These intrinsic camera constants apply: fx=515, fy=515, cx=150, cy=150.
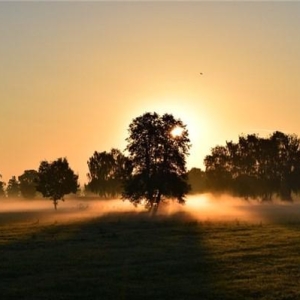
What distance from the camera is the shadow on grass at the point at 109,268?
63.8 feet

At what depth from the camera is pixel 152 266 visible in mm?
24719

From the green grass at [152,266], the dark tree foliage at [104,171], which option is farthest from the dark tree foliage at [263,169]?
the green grass at [152,266]

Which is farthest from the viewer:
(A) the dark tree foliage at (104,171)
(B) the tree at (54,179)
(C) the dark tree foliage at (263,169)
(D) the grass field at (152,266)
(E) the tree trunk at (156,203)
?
(A) the dark tree foliage at (104,171)

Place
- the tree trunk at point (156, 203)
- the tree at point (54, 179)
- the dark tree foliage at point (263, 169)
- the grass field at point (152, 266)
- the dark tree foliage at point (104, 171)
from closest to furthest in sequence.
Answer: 1. the grass field at point (152, 266)
2. the tree trunk at point (156, 203)
3. the tree at point (54, 179)
4. the dark tree foliage at point (263, 169)
5. the dark tree foliage at point (104, 171)

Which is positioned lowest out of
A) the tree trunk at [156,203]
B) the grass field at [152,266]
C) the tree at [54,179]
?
the grass field at [152,266]

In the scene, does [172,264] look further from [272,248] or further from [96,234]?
[96,234]

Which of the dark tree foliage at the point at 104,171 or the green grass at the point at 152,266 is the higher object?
the dark tree foliage at the point at 104,171

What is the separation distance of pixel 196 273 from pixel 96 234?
63.2ft

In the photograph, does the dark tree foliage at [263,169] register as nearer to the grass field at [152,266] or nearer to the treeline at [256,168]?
the treeline at [256,168]

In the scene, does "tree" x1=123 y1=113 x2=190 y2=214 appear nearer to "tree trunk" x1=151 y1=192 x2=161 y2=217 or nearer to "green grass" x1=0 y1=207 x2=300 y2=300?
"tree trunk" x1=151 y1=192 x2=161 y2=217

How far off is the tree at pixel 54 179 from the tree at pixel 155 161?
58.0ft

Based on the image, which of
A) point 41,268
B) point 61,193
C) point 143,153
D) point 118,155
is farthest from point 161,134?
point 118,155

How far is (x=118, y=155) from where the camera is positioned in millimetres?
161250

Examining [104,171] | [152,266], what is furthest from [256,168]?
[152,266]
